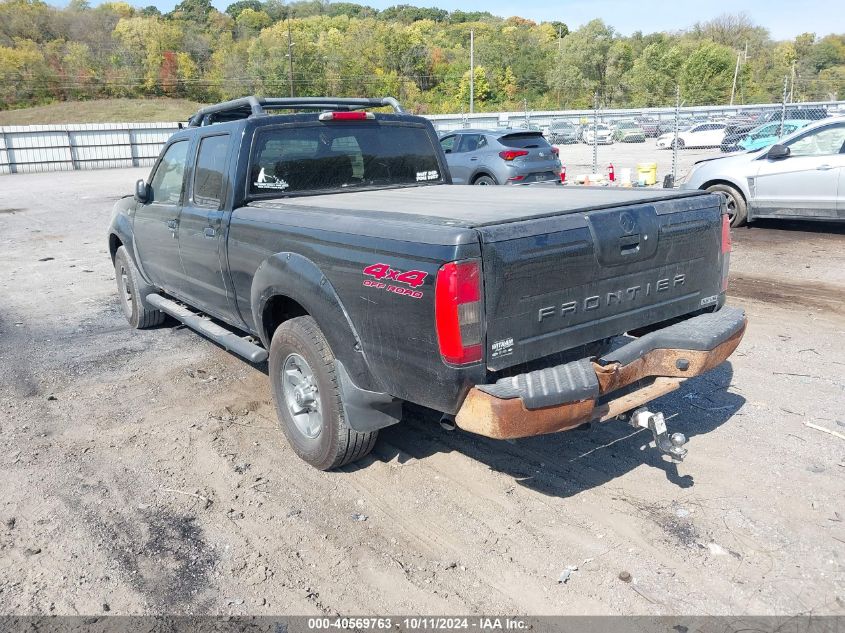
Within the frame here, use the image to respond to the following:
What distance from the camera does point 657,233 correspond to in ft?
11.4

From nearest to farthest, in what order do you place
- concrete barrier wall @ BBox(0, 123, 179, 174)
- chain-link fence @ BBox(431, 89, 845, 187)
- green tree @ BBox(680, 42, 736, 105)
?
chain-link fence @ BBox(431, 89, 845, 187) < concrete barrier wall @ BBox(0, 123, 179, 174) < green tree @ BBox(680, 42, 736, 105)

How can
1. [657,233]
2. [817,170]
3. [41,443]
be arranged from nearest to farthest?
[657,233] < [41,443] < [817,170]

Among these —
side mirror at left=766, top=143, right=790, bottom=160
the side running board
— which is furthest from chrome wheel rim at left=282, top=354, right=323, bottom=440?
side mirror at left=766, top=143, right=790, bottom=160

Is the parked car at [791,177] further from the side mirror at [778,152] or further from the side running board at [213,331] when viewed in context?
the side running board at [213,331]

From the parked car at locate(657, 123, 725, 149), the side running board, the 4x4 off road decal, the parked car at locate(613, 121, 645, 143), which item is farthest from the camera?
the parked car at locate(613, 121, 645, 143)

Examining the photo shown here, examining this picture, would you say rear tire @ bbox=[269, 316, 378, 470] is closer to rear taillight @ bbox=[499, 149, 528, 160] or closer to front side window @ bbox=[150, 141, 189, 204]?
front side window @ bbox=[150, 141, 189, 204]

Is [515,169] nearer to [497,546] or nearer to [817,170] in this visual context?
[817,170]

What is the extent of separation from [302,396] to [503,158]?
12.1 meters

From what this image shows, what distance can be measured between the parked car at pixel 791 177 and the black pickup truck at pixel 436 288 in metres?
7.15

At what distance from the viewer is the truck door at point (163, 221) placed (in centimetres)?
537

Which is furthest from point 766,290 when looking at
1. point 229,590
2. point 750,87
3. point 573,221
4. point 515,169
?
point 750,87

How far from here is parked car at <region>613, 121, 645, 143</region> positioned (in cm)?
4175

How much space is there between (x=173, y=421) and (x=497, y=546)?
2661 mm

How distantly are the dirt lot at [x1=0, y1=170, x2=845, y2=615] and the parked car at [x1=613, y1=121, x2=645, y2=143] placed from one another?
38.7 meters
